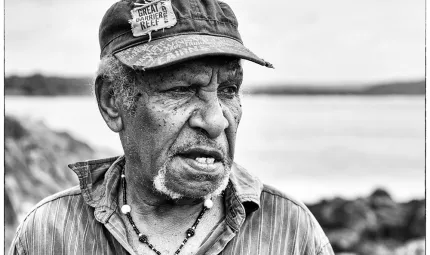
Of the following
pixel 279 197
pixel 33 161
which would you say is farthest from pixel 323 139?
pixel 279 197

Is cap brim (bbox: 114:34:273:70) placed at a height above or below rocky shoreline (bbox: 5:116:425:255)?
above

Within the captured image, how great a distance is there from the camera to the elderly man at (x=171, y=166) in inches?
78.9

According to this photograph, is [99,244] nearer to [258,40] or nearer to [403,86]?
[258,40]

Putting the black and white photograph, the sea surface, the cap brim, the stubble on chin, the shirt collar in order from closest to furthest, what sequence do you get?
the cap brim
the stubble on chin
the shirt collar
the black and white photograph
the sea surface

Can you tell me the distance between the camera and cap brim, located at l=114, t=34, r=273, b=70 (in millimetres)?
1932

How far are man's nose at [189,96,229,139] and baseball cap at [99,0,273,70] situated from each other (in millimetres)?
157

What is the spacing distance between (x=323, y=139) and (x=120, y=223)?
8.01ft

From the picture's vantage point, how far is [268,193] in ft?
7.39

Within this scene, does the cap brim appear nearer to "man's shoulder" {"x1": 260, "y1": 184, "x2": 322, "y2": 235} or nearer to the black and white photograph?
"man's shoulder" {"x1": 260, "y1": 184, "x2": 322, "y2": 235}

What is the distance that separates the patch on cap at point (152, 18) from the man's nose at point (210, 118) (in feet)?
0.86

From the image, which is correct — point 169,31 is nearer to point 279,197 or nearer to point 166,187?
point 166,187

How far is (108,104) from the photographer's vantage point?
2199 millimetres

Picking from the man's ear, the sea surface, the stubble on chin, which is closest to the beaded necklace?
the stubble on chin

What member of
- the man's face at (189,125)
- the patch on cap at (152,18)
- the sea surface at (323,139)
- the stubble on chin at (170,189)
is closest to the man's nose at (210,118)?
the man's face at (189,125)
